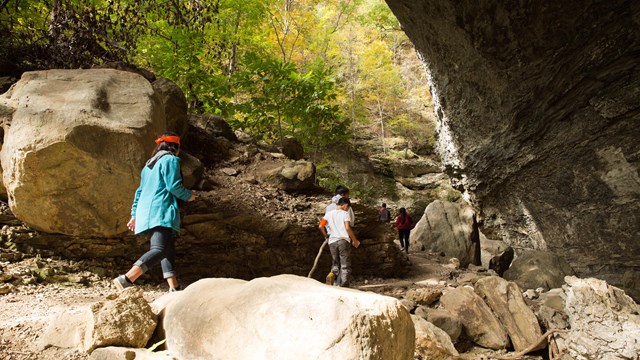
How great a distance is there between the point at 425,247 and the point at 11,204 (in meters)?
10.1

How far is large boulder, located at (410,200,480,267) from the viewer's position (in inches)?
452

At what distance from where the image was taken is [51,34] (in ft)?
25.7

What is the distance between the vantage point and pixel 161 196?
3.97 m

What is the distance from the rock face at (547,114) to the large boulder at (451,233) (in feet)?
9.38

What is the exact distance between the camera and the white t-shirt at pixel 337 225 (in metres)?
6.29

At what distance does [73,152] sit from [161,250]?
1.84 metres

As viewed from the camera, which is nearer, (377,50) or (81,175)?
(81,175)

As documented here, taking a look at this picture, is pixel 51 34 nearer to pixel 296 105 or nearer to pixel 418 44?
pixel 296 105

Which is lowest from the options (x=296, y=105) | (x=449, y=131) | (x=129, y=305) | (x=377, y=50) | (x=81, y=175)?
(x=129, y=305)

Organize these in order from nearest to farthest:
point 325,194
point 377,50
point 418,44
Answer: point 418,44
point 325,194
point 377,50

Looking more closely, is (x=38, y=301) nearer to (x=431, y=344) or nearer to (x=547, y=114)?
(x=431, y=344)

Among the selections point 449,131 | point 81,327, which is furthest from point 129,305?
point 449,131

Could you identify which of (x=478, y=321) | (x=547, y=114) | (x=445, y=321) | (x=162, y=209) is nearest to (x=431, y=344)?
(x=445, y=321)

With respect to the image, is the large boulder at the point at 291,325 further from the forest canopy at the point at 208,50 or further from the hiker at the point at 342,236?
the forest canopy at the point at 208,50
